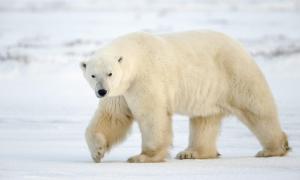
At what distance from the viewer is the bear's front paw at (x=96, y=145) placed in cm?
559

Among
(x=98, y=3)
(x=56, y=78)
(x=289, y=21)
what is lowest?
(x=56, y=78)

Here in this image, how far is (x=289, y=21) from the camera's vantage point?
3206cm

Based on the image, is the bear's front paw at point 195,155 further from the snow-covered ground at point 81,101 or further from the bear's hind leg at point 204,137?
the snow-covered ground at point 81,101

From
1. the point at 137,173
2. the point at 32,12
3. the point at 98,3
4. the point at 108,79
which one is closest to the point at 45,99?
the point at 108,79

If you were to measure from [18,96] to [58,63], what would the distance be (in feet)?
14.8

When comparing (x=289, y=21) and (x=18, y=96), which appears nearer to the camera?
(x=18, y=96)

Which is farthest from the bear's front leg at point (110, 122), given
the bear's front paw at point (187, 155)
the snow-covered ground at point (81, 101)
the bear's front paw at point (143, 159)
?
the bear's front paw at point (187, 155)

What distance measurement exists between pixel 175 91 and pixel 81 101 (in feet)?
17.7

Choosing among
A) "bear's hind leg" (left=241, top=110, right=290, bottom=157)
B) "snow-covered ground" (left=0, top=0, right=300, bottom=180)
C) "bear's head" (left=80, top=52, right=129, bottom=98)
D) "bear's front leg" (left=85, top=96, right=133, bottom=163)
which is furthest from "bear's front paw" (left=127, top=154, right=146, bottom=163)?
"bear's hind leg" (left=241, top=110, right=290, bottom=157)

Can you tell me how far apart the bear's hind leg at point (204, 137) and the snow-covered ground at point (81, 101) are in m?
0.15

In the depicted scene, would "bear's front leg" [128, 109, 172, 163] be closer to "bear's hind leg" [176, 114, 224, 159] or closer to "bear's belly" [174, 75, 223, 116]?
"bear's belly" [174, 75, 223, 116]

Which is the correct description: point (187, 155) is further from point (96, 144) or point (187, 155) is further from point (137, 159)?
point (96, 144)

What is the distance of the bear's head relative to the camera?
5.34 m

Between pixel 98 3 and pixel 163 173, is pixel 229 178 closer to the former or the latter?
pixel 163 173
